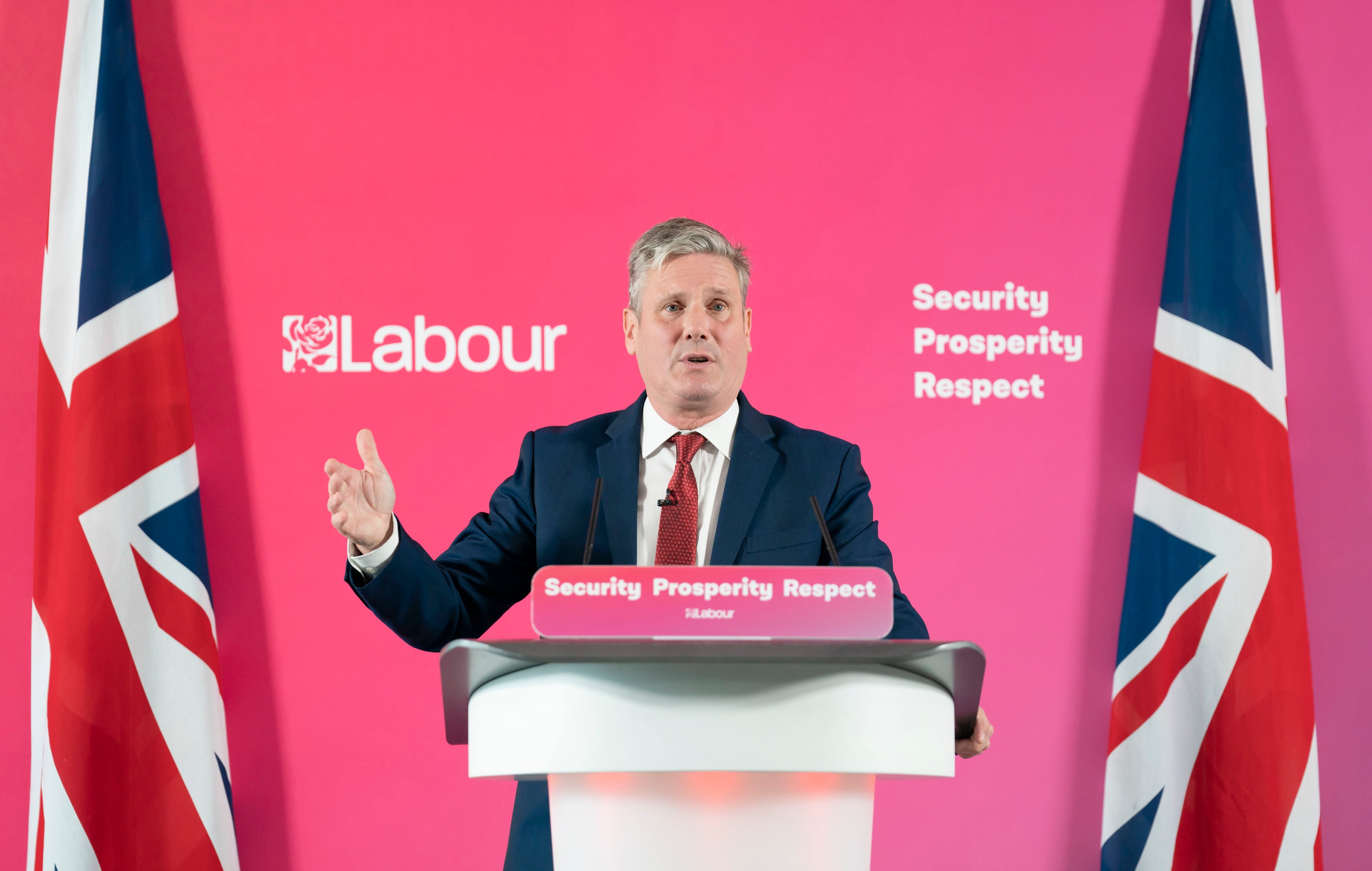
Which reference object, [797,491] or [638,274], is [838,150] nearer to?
[638,274]

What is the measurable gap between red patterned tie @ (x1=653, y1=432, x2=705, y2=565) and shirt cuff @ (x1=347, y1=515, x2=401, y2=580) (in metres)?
0.43

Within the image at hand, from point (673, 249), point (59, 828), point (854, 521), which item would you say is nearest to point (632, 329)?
point (673, 249)

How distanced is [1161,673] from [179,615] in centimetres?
250

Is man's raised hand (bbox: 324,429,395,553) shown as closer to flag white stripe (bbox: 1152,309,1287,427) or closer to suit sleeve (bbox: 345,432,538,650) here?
suit sleeve (bbox: 345,432,538,650)

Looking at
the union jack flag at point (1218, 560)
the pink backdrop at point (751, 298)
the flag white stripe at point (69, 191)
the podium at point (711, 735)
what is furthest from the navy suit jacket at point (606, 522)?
the flag white stripe at point (69, 191)

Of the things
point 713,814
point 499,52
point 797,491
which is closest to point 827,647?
point 713,814

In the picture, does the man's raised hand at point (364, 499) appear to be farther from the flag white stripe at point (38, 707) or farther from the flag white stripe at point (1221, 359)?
the flag white stripe at point (1221, 359)

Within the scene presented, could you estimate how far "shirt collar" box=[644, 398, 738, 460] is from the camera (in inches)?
71.1

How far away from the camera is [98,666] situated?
252 centimetres

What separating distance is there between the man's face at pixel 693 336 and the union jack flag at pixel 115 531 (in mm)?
1502

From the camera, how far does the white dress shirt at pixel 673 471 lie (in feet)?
5.69

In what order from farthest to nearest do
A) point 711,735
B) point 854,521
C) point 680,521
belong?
1. point 854,521
2. point 680,521
3. point 711,735

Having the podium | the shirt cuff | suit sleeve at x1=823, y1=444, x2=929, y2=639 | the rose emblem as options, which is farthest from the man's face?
the rose emblem

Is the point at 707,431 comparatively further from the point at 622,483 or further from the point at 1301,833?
the point at 1301,833
